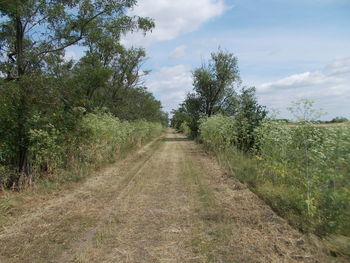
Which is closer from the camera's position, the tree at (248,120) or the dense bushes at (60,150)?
the dense bushes at (60,150)

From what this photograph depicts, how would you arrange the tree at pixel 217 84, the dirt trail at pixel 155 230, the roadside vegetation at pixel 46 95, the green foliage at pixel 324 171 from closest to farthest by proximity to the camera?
the dirt trail at pixel 155 230, the green foliage at pixel 324 171, the roadside vegetation at pixel 46 95, the tree at pixel 217 84

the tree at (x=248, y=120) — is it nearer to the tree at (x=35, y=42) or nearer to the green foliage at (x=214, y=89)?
the tree at (x=35, y=42)

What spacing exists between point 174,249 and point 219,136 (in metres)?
9.75

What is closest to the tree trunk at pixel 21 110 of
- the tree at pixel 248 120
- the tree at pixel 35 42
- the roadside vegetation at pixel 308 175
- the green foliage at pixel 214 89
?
the tree at pixel 35 42

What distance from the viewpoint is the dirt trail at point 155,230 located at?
3.18 metres

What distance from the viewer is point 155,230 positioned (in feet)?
13.0

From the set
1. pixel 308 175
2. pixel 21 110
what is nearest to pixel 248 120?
pixel 308 175

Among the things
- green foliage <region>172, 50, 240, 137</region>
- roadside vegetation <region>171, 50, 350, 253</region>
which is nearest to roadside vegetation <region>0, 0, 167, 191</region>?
roadside vegetation <region>171, 50, 350, 253</region>

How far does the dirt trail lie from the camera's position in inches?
125

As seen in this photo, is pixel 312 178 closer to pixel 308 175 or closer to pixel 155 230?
pixel 308 175

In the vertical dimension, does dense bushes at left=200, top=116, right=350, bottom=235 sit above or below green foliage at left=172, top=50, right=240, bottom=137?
below

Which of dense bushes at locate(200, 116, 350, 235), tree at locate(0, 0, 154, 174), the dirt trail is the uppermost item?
tree at locate(0, 0, 154, 174)

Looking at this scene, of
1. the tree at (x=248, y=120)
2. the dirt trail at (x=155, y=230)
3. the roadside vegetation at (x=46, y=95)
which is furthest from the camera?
the tree at (x=248, y=120)

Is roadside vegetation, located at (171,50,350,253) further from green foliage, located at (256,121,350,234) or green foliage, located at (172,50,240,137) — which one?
green foliage, located at (172,50,240,137)
